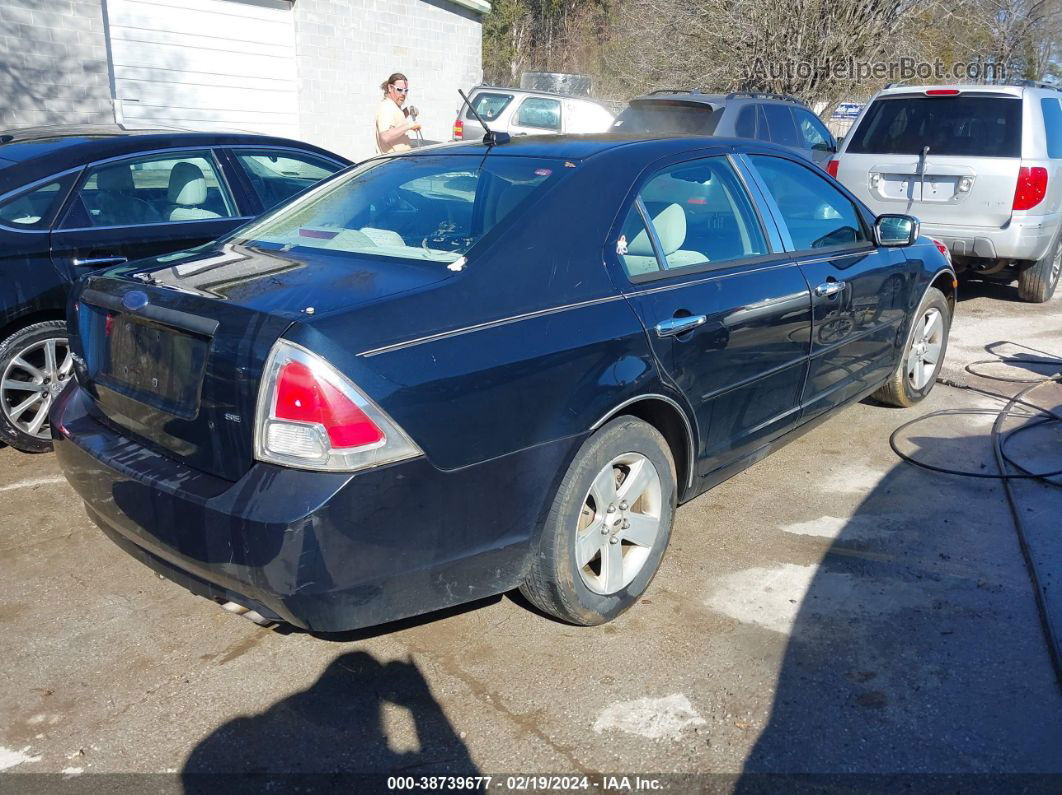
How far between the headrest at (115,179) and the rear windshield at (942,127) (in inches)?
248

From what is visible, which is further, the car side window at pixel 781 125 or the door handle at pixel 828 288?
the car side window at pixel 781 125

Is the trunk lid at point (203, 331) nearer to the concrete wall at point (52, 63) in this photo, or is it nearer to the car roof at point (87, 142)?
the car roof at point (87, 142)

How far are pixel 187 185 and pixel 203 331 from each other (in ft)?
10.1

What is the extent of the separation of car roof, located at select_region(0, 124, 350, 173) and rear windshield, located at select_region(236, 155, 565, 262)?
1688 millimetres

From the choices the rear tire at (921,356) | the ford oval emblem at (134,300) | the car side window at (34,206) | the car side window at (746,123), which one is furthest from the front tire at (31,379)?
the car side window at (746,123)

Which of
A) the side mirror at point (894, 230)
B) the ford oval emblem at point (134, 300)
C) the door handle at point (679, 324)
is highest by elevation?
the side mirror at point (894, 230)

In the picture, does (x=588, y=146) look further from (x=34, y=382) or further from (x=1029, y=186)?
(x=1029, y=186)

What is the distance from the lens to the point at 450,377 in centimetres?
272

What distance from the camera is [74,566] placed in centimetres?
383

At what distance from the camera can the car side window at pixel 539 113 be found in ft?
48.2

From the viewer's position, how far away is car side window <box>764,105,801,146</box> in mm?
10758

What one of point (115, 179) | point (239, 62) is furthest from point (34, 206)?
point (239, 62)

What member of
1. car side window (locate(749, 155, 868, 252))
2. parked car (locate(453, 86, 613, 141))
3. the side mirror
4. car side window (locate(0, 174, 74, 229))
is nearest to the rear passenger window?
the side mirror

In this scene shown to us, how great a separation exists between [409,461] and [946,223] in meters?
6.94
